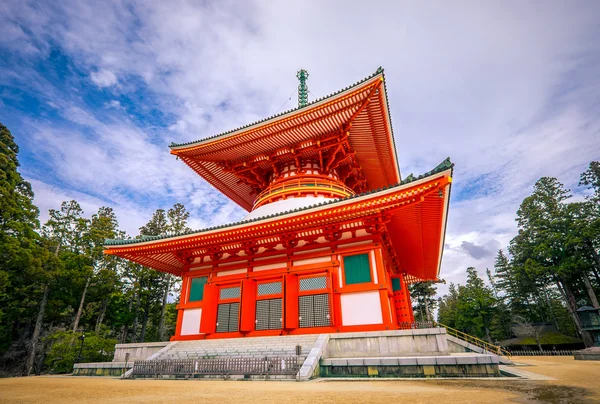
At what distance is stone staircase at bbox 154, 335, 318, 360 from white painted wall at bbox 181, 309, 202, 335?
1.48 metres

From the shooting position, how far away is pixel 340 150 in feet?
48.8

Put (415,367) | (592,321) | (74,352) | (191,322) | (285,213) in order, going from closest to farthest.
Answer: (415,367)
(285,213)
(191,322)
(592,321)
(74,352)

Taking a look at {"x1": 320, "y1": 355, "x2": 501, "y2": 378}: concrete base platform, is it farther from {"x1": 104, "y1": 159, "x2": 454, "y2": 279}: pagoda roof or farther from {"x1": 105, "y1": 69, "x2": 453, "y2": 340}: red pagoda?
{"x1": 104, "y1": 159, "x2": 454, "y2": 279}: pagoda roof

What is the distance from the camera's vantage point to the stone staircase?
9.32 meters

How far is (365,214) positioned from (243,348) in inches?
253

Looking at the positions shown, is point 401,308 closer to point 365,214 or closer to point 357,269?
point 357,269

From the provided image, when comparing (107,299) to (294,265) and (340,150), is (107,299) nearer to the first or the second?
(294,265)

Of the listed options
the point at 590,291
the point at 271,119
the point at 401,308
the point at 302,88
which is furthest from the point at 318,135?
the point at 590,291

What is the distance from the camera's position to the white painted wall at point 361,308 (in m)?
10.6


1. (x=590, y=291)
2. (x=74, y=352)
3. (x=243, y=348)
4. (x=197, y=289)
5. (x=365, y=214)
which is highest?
(x=590, y=291)

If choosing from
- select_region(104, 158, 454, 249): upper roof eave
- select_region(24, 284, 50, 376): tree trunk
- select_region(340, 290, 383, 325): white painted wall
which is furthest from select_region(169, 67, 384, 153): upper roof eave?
select_region(24, 284, 50, 376): tree trunk

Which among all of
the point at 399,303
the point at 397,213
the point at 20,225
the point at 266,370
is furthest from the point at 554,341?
the point at 20,225

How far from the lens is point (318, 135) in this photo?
1462 cm

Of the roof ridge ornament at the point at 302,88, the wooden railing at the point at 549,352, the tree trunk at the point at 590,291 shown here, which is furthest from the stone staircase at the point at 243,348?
the tree trunk at the point at 590,291
